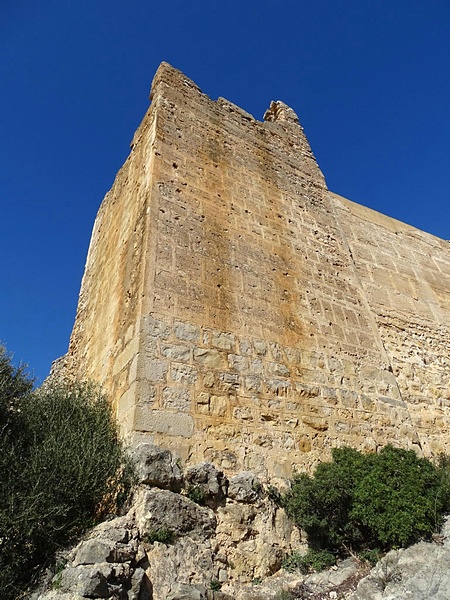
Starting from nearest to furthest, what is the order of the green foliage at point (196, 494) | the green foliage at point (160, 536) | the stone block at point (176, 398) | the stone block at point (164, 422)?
the green foliage at point (160, 536), the green foliage at point (196, 494), the stone block at point (164, 422), the stone block at point (176, 398)

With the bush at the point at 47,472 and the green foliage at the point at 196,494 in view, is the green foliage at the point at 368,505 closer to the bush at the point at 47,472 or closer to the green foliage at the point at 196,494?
the green foliage at the point at 196,494

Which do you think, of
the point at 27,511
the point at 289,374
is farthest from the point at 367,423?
the point at 27,511

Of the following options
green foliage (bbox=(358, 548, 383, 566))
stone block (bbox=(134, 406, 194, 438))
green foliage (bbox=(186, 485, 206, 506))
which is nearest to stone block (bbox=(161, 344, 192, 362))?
stone block (bbox=(134, 406, 194, 438))

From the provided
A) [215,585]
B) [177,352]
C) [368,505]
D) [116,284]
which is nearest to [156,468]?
[215,585]

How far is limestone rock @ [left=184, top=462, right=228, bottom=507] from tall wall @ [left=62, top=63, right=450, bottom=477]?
6.8 inches

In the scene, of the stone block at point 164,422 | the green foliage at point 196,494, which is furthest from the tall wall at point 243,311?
the green foliage at point 196,494

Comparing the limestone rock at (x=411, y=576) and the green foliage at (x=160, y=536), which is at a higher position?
the green foliage at (x=160, y=536)

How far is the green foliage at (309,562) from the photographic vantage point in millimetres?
4246

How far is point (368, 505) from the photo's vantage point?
441 cm

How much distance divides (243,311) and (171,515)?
2.74 metres

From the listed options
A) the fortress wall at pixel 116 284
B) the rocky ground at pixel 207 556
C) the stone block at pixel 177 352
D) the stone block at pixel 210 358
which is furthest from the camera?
the fortress wall at pixel 116 284

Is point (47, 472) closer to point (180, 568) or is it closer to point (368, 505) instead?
point (180, 568)

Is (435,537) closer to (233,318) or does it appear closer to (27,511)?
(233,318)

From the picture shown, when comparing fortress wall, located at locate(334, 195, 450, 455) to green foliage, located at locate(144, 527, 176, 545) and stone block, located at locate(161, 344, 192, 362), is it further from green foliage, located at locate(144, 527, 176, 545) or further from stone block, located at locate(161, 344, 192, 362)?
green foliage, located at locate(144, 527, 176, 545)
